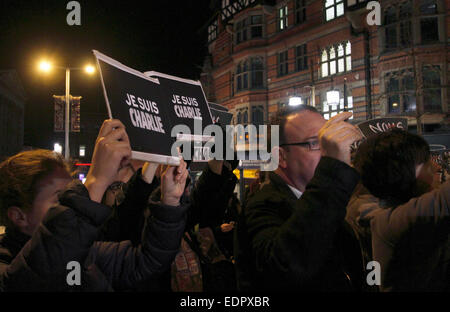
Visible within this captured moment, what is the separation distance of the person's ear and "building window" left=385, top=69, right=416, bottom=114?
1982 cm

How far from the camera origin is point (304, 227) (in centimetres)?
160

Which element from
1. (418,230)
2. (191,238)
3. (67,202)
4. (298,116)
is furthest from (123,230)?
(418,230)

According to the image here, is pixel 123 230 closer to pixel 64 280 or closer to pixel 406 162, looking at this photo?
pixel 64 280

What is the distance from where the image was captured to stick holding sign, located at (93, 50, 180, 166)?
76.0 inches

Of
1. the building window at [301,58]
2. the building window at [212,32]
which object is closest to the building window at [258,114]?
the building window at [301,58]

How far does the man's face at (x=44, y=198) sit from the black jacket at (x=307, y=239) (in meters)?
1.10

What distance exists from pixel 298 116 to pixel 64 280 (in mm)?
1641

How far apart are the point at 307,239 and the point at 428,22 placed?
70.4 feet

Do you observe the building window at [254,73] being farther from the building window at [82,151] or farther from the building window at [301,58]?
the building window at [82,151]

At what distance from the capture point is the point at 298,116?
2229 mm

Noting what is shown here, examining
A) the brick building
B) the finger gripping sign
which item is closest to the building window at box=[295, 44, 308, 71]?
the brick building

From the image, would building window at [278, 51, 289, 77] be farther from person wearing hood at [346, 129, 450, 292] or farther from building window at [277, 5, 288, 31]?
person wearing hood at [346, 129, 450, 292]
